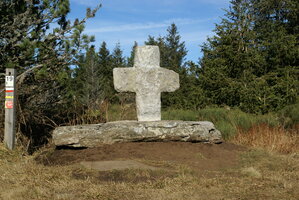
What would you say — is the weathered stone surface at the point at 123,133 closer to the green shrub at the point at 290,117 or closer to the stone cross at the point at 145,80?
the stone cross at the point at 145,80

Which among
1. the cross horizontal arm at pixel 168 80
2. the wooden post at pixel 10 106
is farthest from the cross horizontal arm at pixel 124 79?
the wooden post at pixel 10 106

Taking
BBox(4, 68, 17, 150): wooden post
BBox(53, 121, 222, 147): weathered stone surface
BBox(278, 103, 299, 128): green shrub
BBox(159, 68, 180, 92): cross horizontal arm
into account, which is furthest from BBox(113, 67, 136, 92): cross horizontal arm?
BBox(278, 103, 299, 128): green shrub

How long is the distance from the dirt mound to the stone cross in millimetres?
819

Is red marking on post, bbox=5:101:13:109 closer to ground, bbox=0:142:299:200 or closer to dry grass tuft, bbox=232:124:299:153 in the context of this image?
ground, bbox=0:142:299:200

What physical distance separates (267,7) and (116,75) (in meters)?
15.9

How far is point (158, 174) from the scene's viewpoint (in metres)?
4.80

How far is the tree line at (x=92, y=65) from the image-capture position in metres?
7.36

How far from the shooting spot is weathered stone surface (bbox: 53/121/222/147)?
19.8 ft

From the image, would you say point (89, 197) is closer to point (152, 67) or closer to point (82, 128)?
point (82, 128)

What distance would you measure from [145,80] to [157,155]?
1625mm

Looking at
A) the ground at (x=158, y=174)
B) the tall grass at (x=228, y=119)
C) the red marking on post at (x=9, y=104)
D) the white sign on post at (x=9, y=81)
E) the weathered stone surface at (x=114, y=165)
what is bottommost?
the ground at (x=158, y=174)

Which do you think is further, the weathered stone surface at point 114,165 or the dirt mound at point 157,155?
Result: the dirt mound at point 157,155

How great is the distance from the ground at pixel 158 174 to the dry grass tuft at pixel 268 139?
66 cm

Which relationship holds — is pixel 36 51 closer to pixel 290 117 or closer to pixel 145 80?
pixel 145 80
